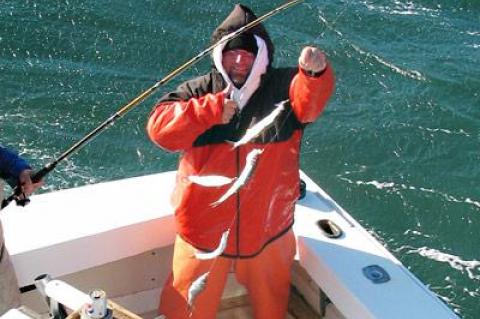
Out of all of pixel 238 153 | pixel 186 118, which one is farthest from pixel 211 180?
pixel 186 118

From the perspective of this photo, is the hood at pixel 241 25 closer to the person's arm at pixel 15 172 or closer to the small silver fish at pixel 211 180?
the small silver fish at pixel 211 180

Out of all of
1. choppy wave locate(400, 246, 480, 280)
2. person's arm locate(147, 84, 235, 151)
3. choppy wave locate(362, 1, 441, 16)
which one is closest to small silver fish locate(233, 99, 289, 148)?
person's arm locate(147, 84, 235, 151)

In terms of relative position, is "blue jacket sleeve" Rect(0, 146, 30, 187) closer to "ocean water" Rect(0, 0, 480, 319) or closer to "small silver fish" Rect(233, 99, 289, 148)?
"small silver fish" Rect(233, 99, 289, 148)

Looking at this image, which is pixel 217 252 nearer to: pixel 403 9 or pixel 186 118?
pixel 186 118

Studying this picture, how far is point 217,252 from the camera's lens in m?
3.51

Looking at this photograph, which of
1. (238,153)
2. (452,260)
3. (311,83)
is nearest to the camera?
(311,83)

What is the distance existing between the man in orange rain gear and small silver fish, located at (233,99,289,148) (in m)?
0.04

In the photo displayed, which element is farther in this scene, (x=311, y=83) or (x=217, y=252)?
(x=217, y=252)

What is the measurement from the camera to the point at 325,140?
828cm

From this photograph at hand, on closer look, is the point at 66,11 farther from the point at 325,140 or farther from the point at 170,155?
the point at 325,140

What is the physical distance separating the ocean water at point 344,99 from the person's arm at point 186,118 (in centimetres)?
398

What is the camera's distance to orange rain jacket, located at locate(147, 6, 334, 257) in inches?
130

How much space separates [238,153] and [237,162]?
46 mm

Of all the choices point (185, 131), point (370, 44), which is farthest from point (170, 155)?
point (185, 131)
